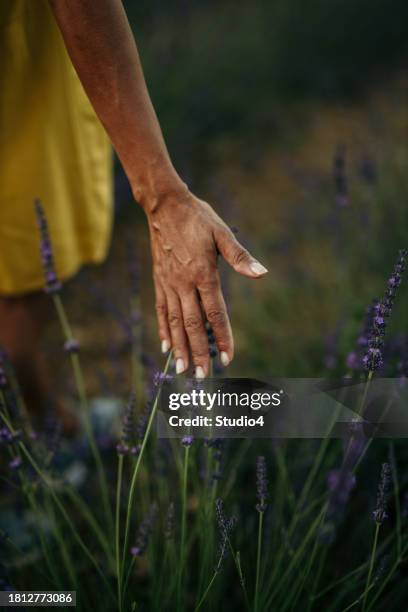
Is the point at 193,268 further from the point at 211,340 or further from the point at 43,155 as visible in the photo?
the point at 43,155

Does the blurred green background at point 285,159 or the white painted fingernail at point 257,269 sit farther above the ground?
the blurred green background at point 285,159

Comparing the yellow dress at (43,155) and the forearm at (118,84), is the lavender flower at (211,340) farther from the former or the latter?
the yellow dress at (43,155)

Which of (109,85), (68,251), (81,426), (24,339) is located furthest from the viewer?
(81,426)

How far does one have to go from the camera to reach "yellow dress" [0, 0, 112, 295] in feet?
4.23

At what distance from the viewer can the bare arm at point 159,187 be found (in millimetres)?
933

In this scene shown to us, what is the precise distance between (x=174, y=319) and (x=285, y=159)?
3.14 m

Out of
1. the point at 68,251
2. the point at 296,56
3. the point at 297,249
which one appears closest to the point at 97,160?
the point at 68,251

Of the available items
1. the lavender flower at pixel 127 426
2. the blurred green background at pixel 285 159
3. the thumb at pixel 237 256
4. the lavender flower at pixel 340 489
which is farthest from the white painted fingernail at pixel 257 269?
the blurred green background at pixel 285 159

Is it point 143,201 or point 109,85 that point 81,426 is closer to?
point 143,201

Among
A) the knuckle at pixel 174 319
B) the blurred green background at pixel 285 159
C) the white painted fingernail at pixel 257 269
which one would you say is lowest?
the knuckle at pixel 174 319

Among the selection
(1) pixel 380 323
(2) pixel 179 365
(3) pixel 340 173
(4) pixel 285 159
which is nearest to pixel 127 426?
(2) pixel 179 365

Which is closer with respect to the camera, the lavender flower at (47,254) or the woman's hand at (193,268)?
the woman's hand at (193,268)

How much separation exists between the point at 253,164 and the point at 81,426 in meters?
2.54

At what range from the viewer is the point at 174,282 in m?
0.98
